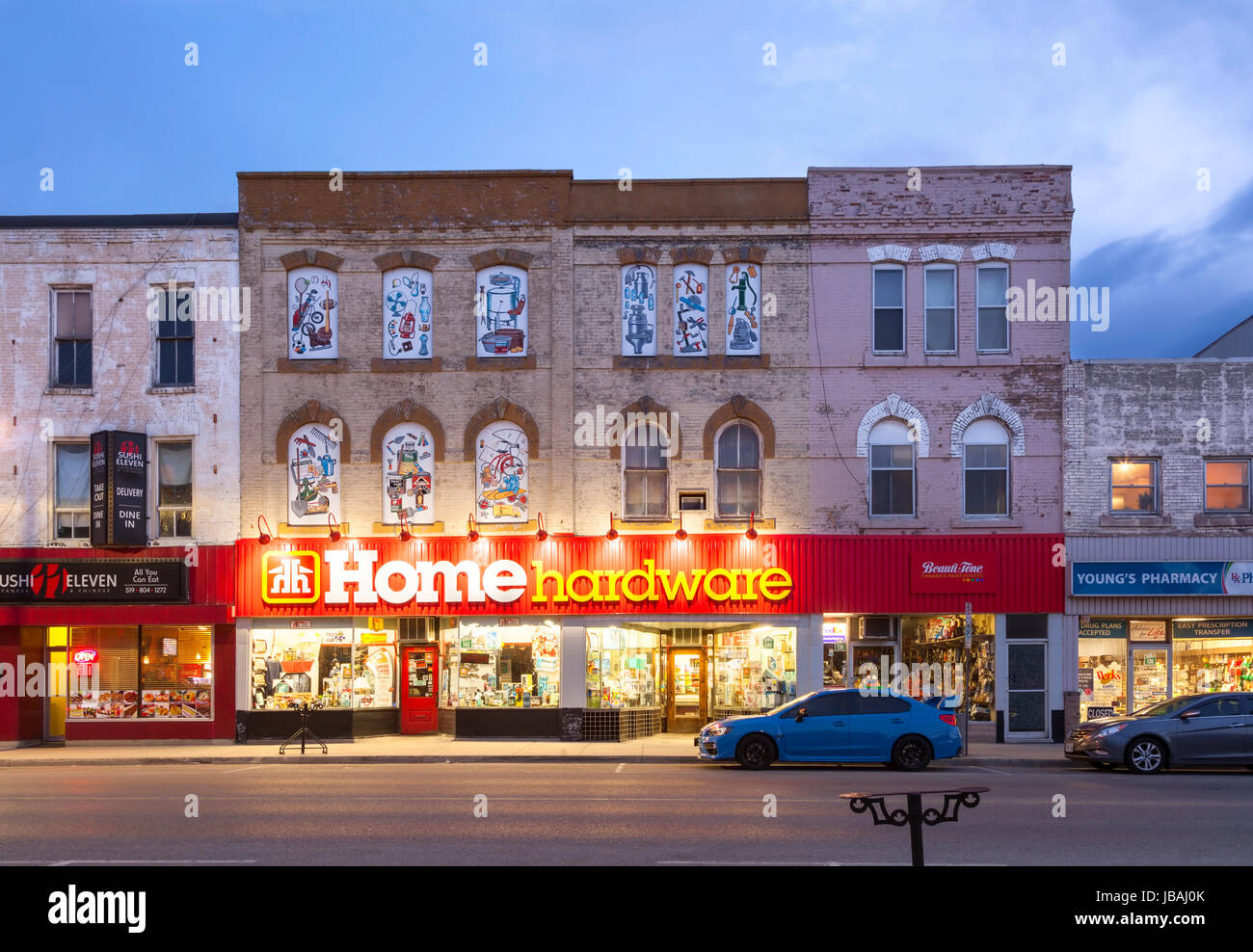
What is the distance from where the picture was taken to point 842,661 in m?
25.6

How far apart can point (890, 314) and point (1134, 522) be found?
693cm

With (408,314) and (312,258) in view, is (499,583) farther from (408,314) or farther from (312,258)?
(312,258)

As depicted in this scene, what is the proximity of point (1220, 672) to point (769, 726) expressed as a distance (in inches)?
468

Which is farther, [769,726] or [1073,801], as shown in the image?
[769,726]

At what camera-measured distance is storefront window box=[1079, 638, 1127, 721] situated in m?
25.2

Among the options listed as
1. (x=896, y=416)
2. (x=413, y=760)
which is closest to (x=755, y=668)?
(x=896, y=416)

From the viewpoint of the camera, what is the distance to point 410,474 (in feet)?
84.0

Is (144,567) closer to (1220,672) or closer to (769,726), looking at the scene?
(769,726)

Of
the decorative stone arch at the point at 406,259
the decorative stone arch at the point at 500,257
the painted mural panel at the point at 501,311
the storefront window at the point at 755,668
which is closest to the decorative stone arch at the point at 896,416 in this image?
the storefront window at the point at 755,668

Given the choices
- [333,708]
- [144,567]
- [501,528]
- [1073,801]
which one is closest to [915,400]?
[501,528]

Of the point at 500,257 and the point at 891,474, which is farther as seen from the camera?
the point at 500,257

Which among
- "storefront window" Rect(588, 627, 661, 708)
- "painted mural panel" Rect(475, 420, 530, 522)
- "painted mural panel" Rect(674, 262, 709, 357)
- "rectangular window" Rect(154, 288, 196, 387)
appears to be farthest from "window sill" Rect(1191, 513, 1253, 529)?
"rectangular window" Rect(154, 288, 196, 387)

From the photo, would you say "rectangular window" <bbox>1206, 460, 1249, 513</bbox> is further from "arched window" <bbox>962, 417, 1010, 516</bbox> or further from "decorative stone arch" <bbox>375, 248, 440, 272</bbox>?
"decorative stone arch" <bbox>375, 248, 440, 272</bbox>
